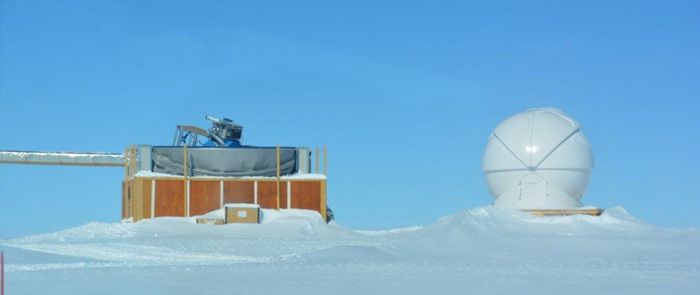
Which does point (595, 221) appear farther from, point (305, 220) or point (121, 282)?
point (121, 282)

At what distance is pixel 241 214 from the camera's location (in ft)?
91.9

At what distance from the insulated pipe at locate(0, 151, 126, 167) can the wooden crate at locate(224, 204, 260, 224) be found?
11.8 meters

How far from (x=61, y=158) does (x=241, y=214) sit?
46.2 feet

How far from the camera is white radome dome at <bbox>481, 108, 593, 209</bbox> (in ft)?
98.6

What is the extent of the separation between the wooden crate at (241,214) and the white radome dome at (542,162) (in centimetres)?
943

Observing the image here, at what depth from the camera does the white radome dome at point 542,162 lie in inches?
1184

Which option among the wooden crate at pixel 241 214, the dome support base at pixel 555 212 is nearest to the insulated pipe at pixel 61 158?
the wooden crate at pixel 241 214

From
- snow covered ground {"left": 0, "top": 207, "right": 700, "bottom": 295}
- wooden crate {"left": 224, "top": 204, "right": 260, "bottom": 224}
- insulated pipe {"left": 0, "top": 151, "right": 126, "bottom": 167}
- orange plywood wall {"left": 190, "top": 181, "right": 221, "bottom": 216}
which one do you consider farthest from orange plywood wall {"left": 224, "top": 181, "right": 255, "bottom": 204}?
insulated pipe {"left": 0, "top": 151, "right": 126, "bottom": 167}

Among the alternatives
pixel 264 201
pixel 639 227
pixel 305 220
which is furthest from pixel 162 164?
pixel 639 227

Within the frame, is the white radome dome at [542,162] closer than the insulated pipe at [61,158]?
Yes

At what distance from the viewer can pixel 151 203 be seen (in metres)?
29.8

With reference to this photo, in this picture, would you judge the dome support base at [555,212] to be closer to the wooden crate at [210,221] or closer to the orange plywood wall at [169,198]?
the wooden crate at [210,221]

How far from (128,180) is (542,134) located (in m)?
15.9

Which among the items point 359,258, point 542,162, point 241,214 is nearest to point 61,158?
point 241,214
